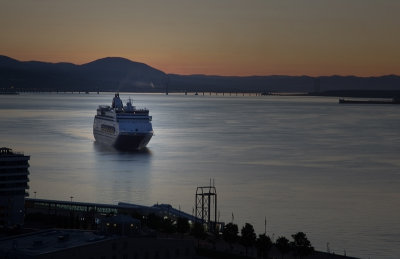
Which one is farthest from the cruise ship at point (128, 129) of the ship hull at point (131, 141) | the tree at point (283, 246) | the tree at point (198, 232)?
the tree at point (283, 246)

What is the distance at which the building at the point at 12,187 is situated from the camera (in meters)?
19.4

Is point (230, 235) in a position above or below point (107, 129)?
below

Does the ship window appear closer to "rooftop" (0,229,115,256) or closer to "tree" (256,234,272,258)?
"tree" (256,234,272,258)

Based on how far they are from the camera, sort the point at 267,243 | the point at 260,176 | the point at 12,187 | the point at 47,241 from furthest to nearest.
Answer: the point at 260,176 < the point at 12,187 < the point at 267,243 < the point at 47,241

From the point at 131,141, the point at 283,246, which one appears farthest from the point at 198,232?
the point at 131,141

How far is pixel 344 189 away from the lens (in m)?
27.5

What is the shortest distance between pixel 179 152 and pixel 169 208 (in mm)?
20143

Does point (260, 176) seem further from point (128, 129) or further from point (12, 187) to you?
point (128, 129)

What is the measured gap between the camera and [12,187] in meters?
19.7

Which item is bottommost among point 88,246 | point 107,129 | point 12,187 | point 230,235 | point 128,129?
point 230,235

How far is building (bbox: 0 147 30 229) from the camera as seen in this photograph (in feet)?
63.6

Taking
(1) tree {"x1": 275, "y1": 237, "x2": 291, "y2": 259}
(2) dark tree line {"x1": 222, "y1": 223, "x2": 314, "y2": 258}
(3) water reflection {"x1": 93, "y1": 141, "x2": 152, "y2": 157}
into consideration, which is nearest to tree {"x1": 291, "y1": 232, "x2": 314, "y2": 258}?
(2) dark tree line {"x1": 222, "y1": 223, "x2": 314, "y2": 258}

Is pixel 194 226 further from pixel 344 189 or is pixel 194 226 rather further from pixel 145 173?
pixel 145 173

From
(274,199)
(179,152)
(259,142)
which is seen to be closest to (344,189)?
(274,199)
